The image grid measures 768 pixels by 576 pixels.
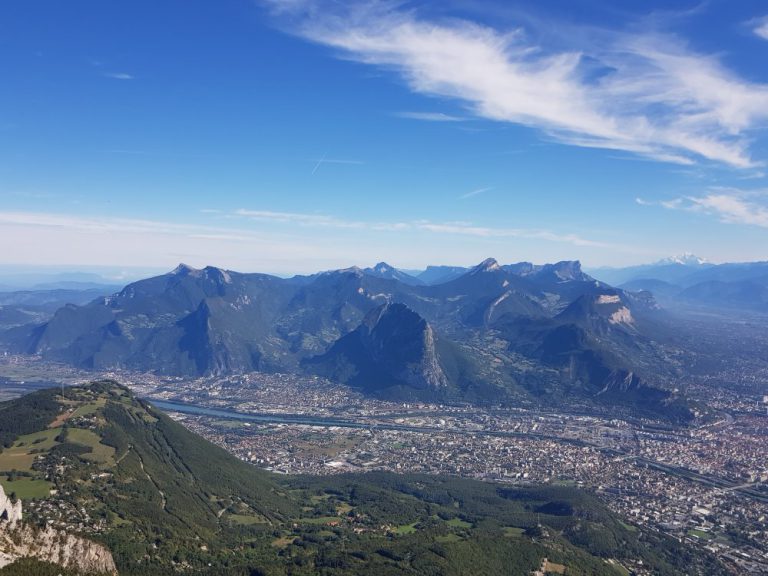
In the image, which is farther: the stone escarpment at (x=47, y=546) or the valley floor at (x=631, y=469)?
the valley floor at (x=631, y=469)

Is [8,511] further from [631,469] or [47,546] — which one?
[631,469]

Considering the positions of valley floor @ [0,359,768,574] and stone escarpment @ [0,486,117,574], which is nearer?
stone escarpment @ [0,486,117,574]

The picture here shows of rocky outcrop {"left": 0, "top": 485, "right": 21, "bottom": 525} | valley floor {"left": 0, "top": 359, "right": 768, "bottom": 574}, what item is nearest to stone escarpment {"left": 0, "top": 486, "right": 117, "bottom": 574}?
rocky outcrop {"left": 0, "top": 485, "right": 21, "bottom": 525}

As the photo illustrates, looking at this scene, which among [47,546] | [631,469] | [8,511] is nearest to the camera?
[47,546]

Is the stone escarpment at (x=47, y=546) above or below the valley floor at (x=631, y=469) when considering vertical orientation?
above

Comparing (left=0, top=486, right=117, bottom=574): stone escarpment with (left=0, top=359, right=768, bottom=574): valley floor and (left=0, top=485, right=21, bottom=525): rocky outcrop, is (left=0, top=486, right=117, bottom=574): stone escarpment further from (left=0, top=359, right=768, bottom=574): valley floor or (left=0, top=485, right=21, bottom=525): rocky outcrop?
(left=0, top=359, right=768, bottom=574): valley floor

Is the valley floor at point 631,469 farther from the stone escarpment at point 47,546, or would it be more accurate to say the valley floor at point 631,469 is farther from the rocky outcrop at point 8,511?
the stone escarpment at point 47,546

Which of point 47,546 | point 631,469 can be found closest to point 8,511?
point 47,546

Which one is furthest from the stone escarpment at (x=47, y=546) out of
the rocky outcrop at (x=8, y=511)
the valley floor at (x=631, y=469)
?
Answer: the valley floor at (x=631, y=469)
